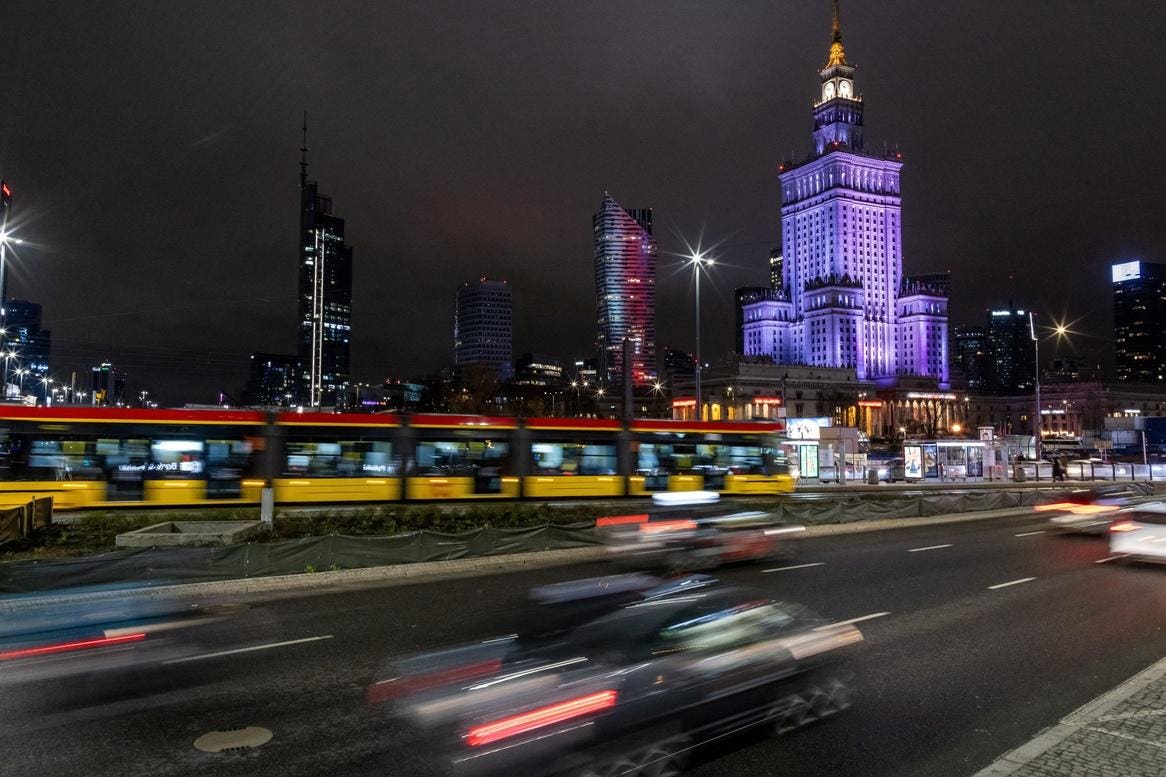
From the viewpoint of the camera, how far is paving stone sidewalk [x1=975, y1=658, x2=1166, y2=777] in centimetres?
568

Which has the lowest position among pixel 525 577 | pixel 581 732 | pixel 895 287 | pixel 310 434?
pixel 525 577

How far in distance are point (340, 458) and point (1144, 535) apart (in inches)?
849

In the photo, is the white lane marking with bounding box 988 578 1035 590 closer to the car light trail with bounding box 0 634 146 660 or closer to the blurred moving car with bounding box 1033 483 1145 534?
the blurred moving car with bounding box 1033 483 1145 534

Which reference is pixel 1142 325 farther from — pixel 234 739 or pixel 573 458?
pixel 234 739

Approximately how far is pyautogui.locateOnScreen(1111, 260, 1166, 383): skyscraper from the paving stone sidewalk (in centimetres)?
15991

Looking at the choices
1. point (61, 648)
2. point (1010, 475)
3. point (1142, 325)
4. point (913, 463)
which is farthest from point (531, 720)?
point (1142, 325)

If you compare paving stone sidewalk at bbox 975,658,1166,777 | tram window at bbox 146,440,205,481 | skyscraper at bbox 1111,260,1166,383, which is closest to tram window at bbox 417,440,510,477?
tram window at bbox 146,440,205,481

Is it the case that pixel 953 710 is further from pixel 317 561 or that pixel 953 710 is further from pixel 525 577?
pixel 317 561

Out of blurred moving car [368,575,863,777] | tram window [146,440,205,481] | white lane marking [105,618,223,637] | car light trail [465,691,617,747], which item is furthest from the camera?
tram window [146,440,205,481]

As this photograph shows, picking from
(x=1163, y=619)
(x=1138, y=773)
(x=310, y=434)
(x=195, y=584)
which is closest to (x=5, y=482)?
(x=310, y=434)

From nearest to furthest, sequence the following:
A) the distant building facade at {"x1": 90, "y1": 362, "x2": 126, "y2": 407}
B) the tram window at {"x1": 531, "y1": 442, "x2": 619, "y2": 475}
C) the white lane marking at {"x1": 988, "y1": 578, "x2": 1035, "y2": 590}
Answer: the white lane marking at {"x1": 988, "y1": 578, "x2": 1035, "y2": 590} → the tram window at {"x1": 531, "y1": 442, "x2": 619, "y2": 475} → the distant building facade at {"x1": 90, "y1": 362, "x2": 126, "y2": 407}

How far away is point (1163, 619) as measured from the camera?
1155 cm

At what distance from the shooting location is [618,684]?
5.43m

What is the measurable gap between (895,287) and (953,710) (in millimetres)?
174741
